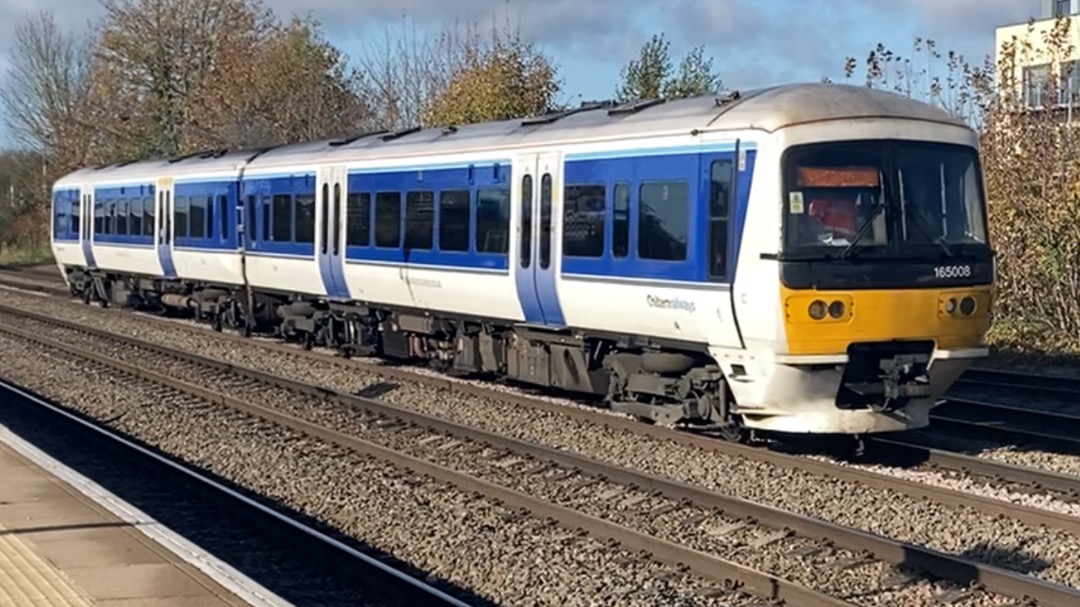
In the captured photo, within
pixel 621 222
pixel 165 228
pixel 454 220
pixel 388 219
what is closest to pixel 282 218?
pixel 388 219

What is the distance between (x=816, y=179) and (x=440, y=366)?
8.23 metres

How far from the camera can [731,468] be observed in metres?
11.9

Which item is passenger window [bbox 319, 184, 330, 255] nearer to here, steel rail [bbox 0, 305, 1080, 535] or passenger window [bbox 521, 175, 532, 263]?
steel rail [bbox 0, 305, 1080, 535]

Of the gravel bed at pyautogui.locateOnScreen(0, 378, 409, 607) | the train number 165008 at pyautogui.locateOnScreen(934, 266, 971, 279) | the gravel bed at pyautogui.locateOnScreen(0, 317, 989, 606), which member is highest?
the train number 165008 at pyautogui.locateOnScreen(934, 266, 971, 279)

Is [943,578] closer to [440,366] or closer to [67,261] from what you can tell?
[440,366]

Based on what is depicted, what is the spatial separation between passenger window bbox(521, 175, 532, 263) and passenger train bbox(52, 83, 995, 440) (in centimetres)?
2

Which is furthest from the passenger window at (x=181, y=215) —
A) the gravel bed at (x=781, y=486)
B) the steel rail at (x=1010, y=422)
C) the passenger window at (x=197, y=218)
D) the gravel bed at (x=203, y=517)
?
the steel rail at (x=1010, y=422)

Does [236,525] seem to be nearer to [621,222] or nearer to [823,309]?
[823,309]

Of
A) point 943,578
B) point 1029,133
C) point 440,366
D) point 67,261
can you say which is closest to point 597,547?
point 943,578

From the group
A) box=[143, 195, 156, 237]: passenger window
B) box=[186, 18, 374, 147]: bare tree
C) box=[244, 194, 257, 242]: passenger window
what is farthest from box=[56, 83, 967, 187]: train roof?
box=[186, 18, 374, 147]: bare tree

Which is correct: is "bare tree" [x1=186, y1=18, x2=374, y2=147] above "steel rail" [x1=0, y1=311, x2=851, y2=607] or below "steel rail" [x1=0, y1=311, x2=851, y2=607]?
above

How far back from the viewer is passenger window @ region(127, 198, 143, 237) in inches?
1137

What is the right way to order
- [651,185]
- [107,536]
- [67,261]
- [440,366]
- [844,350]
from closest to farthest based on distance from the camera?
[107,536] < [844,350] < [651,185] < [440,366] < [67,261]

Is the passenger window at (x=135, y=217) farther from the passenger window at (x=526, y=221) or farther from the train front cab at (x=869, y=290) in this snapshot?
the train front cab at (x=869, y=290)
